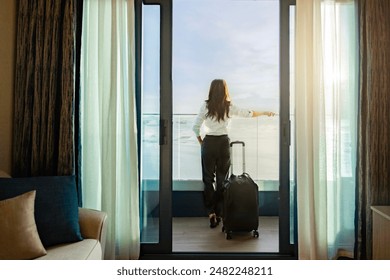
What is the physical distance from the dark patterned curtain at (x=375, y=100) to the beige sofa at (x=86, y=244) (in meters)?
1.62

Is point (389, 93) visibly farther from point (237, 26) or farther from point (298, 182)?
point (237, 26)

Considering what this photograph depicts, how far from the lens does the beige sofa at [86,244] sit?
59.1 inches

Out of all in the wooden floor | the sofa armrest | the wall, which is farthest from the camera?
the wooden floor

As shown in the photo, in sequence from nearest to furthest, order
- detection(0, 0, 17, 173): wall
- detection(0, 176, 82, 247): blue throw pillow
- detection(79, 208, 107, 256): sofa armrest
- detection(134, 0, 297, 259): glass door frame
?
detection(0, 176, 82, 247): blue throw pillow
detection(79, 208, 107, 256): sofa armrest
detection(0, 0, 17, 173): wall
detection(134, 0, 297, 259): glass door frame

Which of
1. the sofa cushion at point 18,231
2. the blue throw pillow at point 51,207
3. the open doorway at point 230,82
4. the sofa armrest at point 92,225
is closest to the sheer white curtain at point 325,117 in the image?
the open doorway at point 230,82

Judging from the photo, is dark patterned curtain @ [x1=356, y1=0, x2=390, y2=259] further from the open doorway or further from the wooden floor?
the open doorway

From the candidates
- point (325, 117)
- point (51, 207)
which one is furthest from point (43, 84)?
point (325, 117)

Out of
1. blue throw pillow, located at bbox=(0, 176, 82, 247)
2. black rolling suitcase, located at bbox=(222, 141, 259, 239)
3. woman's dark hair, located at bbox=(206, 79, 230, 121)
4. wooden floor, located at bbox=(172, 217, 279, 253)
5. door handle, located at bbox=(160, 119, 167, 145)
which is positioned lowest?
wooden floor, located at bbox=(172, 217, 279, 253)

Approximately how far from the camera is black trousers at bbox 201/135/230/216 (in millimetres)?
2914

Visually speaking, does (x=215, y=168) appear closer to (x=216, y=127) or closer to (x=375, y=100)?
(x=216, y=127)

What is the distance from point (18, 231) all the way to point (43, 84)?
3.18 ft

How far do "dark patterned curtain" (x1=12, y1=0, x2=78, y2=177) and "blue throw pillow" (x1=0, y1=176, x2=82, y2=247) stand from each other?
33 centimetres

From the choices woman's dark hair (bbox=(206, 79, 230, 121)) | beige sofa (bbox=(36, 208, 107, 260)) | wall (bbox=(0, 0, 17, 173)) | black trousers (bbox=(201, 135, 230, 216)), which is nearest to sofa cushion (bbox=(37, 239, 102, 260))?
beige sofa (bbox=(36, 208, 107, 260))

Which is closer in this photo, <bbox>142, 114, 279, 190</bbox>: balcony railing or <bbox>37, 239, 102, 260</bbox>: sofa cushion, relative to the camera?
<bbox>37, 239, 102, 260</bbox>: sofa cushion
